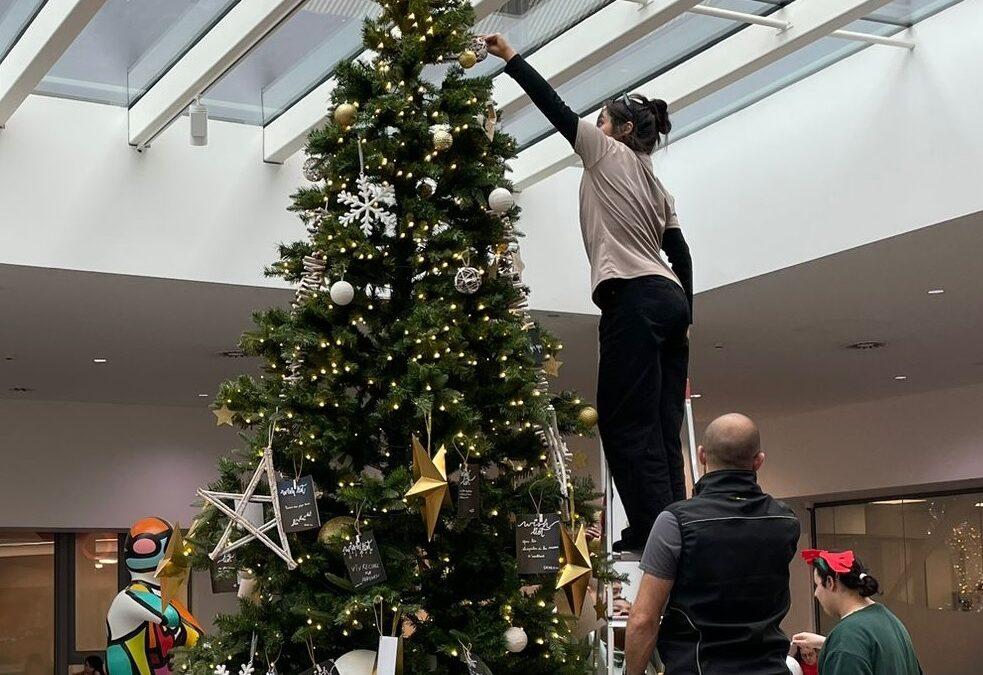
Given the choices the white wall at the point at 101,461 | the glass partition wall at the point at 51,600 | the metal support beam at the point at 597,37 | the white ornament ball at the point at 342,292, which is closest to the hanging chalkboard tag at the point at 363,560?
the white ornament ball at the point at 342,292

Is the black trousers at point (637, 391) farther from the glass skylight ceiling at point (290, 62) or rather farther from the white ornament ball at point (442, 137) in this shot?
the glass skylight ceiling at point (290, 62)

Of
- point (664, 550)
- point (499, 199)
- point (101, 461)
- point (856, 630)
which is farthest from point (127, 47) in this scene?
point (101, 461)

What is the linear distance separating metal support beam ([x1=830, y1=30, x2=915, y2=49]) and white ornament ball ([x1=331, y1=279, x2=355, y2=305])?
4146 mm

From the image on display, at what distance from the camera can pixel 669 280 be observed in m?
3.44

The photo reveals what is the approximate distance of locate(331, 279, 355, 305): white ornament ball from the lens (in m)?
3.56

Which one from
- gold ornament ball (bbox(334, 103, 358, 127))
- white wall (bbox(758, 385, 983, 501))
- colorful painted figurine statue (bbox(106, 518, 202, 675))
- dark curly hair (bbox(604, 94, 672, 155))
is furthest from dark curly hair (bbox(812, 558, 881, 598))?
white wall (bbox(758, 385, 983, 501))

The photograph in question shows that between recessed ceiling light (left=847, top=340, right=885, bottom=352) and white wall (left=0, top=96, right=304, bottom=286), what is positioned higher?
white wall (left=0, top=96, right=304, bottom=286)

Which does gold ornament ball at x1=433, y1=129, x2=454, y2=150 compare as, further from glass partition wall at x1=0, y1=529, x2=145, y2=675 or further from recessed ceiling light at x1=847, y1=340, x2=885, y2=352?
glass partition wall at x1=0, y1=529, x2=145, y2=675

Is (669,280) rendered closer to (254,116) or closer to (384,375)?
(384,375)

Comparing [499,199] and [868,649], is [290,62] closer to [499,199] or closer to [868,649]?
[499,199]

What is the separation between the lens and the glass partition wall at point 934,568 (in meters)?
12.6

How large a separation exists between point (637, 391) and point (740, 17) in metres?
3.78

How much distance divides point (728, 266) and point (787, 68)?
1267mm

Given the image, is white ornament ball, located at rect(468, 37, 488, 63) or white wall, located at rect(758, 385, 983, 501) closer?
white ornament ball, located at rect(468, 37, 488, 63)
